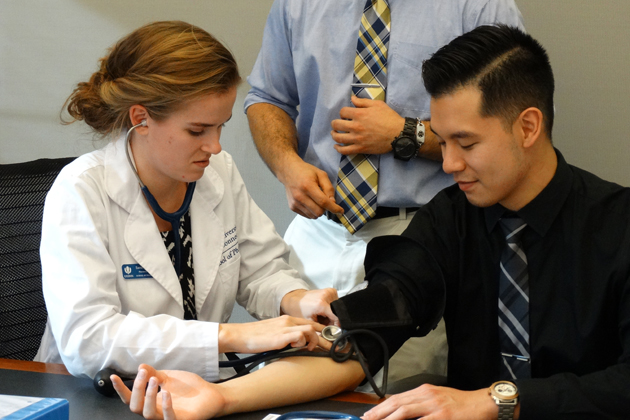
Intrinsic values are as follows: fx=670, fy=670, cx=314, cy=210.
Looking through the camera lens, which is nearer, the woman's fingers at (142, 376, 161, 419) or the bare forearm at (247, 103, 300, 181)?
the woman's fingers at (142, 376, 161, 419)

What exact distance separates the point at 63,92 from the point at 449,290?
Result: 7.07 ft

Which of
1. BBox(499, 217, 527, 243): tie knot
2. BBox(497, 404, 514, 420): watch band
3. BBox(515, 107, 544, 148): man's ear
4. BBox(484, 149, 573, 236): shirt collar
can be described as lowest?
BBox(497, 404, 514, 420): watch band

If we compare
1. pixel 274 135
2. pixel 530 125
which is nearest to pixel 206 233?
pixel 274 135

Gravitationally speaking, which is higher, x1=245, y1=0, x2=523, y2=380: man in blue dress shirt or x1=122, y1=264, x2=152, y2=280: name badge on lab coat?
x1=245, y1=0, x2=523, y2=380: man in blue dress shirt

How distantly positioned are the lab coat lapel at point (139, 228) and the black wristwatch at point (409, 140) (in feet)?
2.21

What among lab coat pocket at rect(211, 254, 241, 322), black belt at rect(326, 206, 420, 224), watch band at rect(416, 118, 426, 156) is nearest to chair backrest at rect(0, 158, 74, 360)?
lab coat pocket at rect(211, 254, 241, 322)

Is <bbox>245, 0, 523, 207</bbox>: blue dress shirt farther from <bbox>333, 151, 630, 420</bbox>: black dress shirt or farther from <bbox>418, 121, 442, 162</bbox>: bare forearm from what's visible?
<bbox>333, 151, 630, 420</bbox>: black dress shirt

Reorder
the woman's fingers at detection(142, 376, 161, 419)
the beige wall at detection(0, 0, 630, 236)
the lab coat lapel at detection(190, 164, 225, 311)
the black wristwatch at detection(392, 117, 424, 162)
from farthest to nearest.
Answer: the beige wall at detection(0, 0, 630, 236) < the black wristwatch at detection(392, 117, 424, 162) < the lab coat lapel at detection(190, 164, 225, 311) < the woman's fingers at detection(142, 376, 161, 419)

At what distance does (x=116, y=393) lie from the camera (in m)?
1.24

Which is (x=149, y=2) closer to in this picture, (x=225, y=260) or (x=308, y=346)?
(x=225, y=260)

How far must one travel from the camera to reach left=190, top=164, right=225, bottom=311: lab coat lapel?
1.63m

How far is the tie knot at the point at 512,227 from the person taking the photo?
143cm

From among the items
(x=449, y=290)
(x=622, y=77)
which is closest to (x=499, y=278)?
(x=449, y=290)

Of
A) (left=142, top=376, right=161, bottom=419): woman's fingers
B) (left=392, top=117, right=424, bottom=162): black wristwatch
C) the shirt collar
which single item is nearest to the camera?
(left=142, top=376, right=161, bottom=419): woman's fingers
